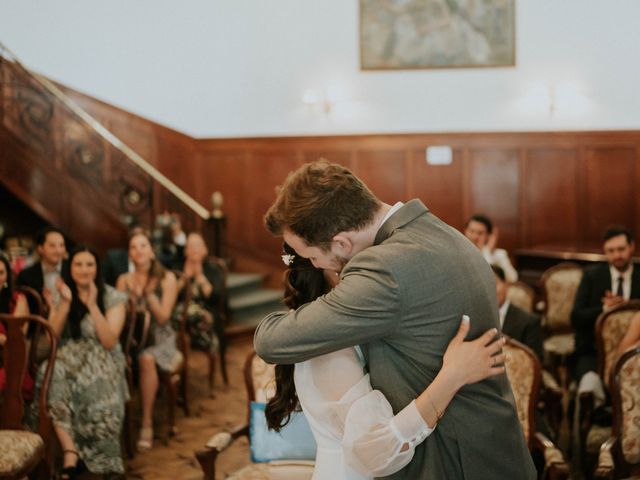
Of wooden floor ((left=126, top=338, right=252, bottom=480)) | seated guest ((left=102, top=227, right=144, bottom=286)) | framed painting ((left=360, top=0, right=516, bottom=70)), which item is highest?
framed painting ((left=360, top=0, right=516, bottom=70))

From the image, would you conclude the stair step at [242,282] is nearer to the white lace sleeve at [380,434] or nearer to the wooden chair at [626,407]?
the wooden chair at [626,407]

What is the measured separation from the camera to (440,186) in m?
9.85

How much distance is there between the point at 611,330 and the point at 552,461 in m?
1.46

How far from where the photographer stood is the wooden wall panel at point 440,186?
9.81 metres

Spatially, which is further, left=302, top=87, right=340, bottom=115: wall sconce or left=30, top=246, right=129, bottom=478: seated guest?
left=302, top=87, right=340, bottom=115: wall sconce

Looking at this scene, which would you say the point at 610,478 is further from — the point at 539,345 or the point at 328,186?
the point at 328,186

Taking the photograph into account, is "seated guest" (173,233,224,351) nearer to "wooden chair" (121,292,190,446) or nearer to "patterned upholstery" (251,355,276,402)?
"wooden chair" (121,292,190,446)

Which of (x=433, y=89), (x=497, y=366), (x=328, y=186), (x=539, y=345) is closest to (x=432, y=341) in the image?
(x=497, y=366)

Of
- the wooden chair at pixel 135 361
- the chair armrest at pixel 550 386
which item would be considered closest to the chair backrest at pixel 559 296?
the chair armrest at pixel 550 386

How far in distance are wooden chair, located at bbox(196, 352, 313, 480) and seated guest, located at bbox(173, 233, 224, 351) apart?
230 cm

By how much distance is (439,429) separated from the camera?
5.49 ft

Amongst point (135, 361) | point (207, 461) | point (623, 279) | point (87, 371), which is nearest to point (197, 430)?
point (135, 361)

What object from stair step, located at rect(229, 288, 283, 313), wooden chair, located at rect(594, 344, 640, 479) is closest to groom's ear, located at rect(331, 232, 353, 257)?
wooden chair, located at rect(594, 344, 640, 479)

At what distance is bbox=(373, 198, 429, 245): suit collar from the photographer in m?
1.68
